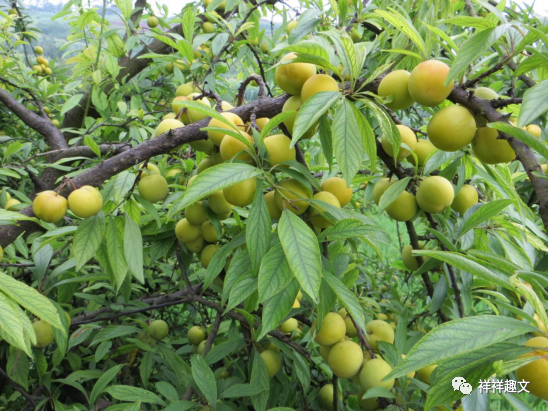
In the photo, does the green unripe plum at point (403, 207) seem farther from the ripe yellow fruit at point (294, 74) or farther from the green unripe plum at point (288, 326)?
the green unripe plum at point (288, 326)

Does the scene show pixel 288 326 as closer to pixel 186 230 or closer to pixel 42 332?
pixel 186 230

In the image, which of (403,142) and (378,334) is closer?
(403,142)

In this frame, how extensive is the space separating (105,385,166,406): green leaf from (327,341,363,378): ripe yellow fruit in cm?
47

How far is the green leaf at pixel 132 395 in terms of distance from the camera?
1.01 m

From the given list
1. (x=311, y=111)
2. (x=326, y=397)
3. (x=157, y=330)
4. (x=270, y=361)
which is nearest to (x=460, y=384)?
(x=311, y=111)

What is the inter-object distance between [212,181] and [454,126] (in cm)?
42

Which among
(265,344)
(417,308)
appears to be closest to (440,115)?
(265,344)

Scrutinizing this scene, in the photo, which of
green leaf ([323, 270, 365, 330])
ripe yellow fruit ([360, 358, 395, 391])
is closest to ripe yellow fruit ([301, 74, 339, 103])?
green leaf ([323, 270, 365, 330])

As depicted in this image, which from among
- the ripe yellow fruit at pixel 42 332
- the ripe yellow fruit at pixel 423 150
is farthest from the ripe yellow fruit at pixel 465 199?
the ripe yellow fruit at pixel 42 332

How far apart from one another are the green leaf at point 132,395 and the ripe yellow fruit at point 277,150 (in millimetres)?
723

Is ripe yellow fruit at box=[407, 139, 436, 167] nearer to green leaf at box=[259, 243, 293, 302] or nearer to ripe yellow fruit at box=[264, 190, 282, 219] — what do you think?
ripe yellow fruit at box=[264, 190, 282, 219]

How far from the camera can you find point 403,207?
3.18 feet

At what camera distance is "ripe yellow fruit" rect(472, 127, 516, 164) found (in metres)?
0.68

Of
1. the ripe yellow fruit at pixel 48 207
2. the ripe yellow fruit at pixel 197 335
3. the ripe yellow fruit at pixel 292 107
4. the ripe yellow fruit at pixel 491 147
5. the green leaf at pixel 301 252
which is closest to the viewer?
the green leaf at pixel 301 252
